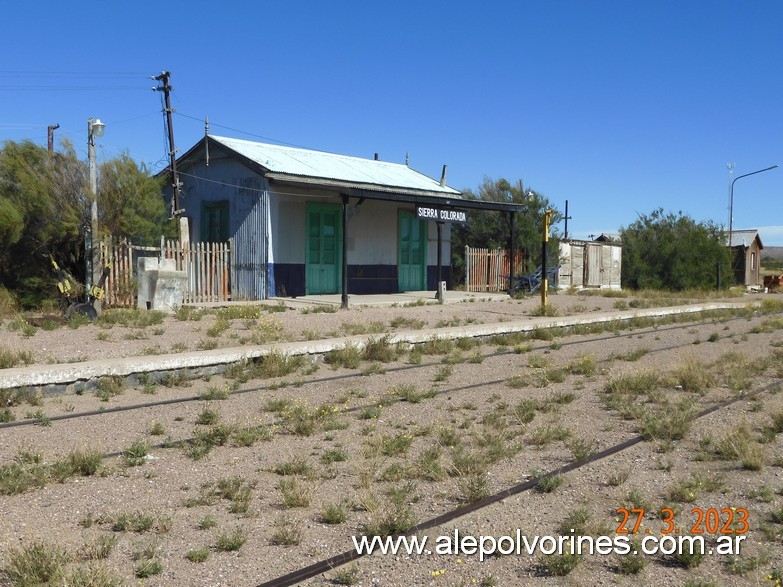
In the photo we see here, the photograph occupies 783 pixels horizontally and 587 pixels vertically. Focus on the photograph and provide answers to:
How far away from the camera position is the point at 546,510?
4.93m

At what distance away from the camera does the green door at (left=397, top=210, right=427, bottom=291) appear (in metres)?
24.9

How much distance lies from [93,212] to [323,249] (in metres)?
7.78

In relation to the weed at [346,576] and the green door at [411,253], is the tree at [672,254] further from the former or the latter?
the weed at [346,576]

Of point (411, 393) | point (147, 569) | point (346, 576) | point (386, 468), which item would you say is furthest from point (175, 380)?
point (346, 576)

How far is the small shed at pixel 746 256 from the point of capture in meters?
51.1

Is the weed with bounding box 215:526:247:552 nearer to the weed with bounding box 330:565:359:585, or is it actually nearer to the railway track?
the weed with bounding box 330:565:359:585

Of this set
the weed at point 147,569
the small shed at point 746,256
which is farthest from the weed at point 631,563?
the small shed at point 746,256

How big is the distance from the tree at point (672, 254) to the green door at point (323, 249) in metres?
19.3

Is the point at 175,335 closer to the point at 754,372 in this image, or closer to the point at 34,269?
the point at 34,269

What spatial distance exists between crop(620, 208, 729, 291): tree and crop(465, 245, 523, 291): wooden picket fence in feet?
32.7

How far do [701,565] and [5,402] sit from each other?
284 inches

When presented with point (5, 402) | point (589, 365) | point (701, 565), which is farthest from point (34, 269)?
point (701, 565)

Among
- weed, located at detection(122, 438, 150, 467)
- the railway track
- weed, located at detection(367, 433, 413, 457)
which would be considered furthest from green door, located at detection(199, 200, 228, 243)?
weed, located at detection(367, 433, 413, 457)

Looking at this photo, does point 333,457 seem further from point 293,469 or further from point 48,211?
point 48,211
